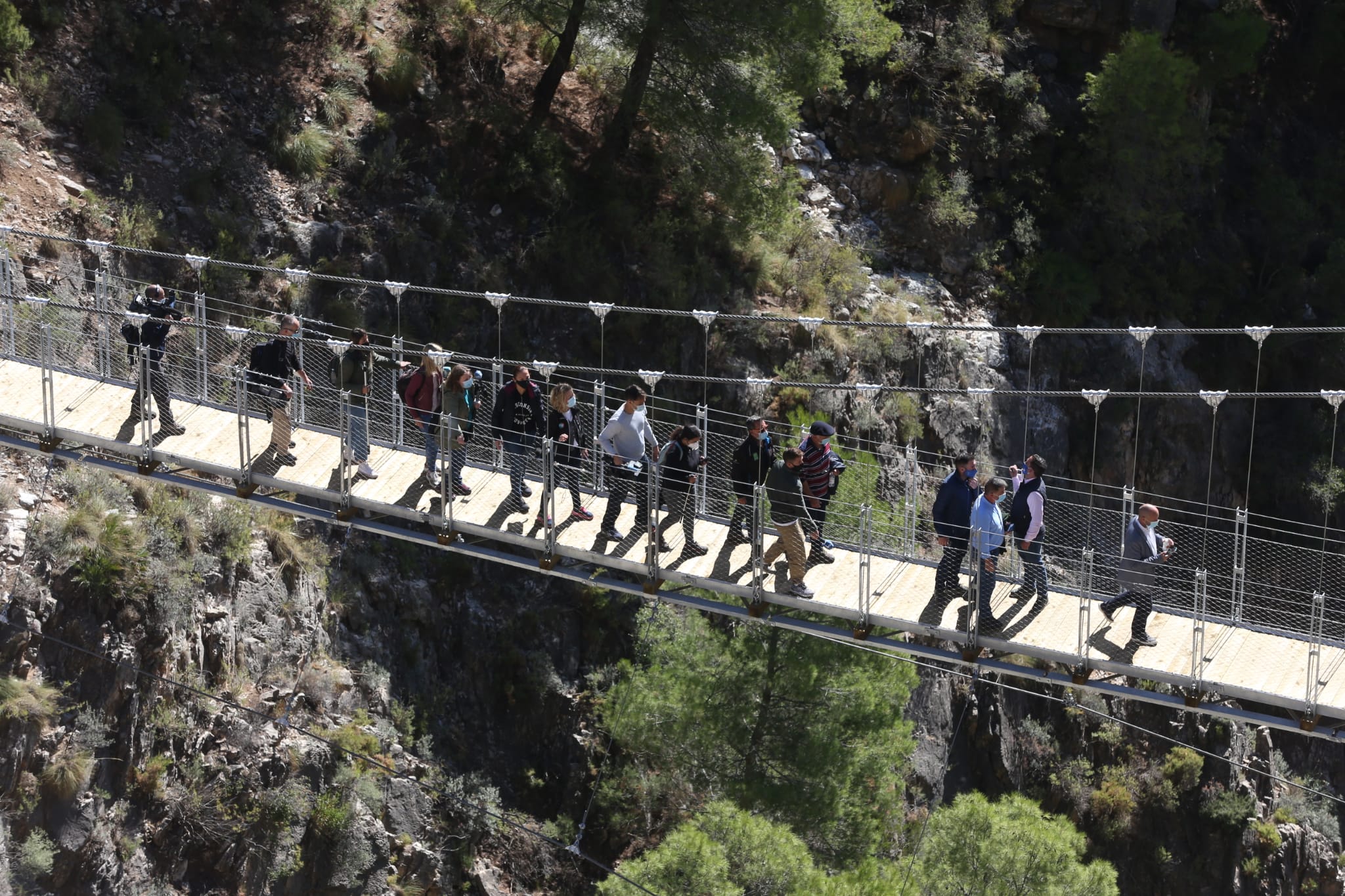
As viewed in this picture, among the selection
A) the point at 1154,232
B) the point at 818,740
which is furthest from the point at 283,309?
the point at 1154,232

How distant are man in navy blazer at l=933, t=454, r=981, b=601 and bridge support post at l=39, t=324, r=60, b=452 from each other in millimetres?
6552

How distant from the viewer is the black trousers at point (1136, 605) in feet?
35.3

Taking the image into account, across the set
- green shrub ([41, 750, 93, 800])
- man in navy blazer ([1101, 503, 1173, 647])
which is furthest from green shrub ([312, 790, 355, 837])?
man in navy blazer ([1101, 503, 1173, 647])

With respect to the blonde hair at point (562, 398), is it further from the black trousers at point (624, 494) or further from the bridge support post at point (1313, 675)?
the bridge support post at point (1313, 675)

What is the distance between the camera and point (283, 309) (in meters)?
17.2

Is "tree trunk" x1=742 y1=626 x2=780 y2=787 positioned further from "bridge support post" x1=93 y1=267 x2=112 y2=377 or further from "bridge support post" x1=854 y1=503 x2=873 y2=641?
"bridge support post" x1=93 y1=267 x2=112 y2=377

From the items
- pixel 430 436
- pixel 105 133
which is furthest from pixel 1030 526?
pixel 105 133

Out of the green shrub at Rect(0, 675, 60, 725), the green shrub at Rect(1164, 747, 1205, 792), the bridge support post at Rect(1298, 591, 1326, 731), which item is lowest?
the green shrub at Rect(1164, 747, 1205, 792)

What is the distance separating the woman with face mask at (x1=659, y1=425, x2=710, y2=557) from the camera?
36.1 ft

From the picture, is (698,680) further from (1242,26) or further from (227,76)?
(1242,26)

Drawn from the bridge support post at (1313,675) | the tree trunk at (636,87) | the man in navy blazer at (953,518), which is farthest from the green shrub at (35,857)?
the tree trunk at (636,87)

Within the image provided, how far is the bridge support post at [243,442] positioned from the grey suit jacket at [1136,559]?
6256 millimetres

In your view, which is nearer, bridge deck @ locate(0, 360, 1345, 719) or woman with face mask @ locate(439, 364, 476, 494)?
bridge deck @ locate(0, 360, 1345, 719)

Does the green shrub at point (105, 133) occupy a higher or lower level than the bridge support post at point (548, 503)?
higher
